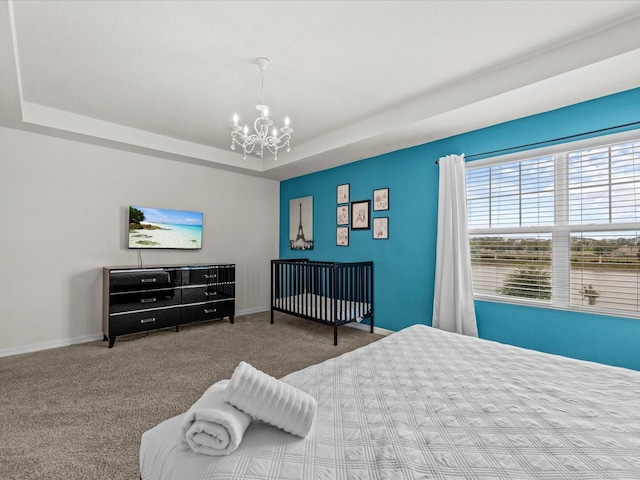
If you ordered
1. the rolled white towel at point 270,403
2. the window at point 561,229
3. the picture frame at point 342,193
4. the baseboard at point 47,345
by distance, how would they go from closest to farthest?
the rolled white towel at point 270,403 → the window at point 561,229 → the baseboard at point 47,345 → the picture frame at point 342,193

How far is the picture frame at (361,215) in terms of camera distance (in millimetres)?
4195

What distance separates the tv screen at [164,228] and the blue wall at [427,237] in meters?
1.58

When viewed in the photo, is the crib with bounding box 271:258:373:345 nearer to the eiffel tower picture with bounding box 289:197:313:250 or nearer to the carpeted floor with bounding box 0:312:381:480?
the carpeted floor with bounding box 0:312:381:480

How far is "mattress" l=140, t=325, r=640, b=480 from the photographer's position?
0.90 m

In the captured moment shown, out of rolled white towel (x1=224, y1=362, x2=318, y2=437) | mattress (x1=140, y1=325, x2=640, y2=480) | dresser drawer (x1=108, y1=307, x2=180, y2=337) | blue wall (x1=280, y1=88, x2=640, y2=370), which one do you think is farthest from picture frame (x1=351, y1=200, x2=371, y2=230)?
rolled white towel (x1=224, y1=362, x2=318, y2=437)

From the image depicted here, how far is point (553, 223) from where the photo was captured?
2729 mm

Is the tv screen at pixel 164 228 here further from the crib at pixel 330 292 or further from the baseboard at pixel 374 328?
the baseboard at pixel 374 328

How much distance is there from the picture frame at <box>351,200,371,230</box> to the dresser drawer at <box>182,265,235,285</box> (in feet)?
5.98

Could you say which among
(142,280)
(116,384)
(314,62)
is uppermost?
(314,62)

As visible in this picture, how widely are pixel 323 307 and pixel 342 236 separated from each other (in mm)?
1120

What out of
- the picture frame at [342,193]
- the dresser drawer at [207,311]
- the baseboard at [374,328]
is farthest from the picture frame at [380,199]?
the dresser drawer at [207,311]

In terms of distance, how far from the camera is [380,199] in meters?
4.04

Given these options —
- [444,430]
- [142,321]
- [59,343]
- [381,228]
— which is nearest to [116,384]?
[142,321]

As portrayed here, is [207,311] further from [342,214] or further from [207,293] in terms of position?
[342,214]
